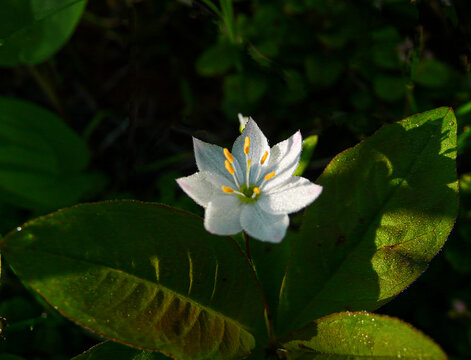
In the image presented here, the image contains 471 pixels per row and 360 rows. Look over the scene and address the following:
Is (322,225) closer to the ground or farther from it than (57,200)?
farther from it

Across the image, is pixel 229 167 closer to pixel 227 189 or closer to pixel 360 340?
pixel 227 189

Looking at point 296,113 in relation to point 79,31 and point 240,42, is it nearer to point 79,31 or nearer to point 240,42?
point 240,42

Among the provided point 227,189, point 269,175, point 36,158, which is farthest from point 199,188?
point 36,158

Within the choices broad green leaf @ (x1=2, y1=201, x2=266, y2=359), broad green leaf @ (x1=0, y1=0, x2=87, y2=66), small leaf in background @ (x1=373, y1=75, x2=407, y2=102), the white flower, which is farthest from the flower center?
small leaf in background @ (x1=373, y1=75, x2=407, y2=102)

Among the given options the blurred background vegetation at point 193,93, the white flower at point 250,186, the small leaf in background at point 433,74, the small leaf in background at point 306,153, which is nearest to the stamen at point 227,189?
the white flower at point 250,186

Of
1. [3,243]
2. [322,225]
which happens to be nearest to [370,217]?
[322,225]

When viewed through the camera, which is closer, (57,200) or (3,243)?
(3,243)

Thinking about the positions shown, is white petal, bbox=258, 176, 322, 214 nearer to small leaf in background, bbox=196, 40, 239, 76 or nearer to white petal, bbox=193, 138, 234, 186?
white petal, bbox=193, 138, 234, 186
